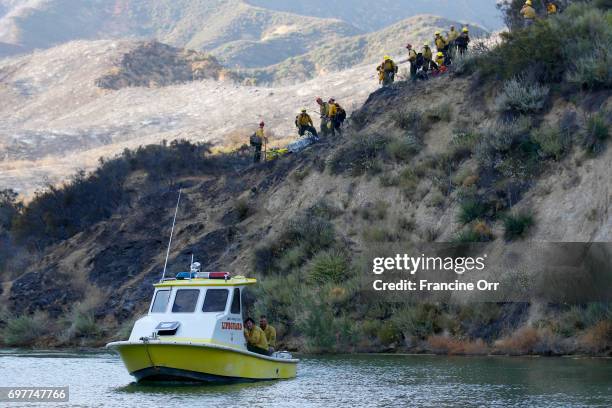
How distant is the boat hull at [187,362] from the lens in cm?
2344

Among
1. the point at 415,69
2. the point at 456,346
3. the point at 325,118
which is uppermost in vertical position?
the point at 415,69

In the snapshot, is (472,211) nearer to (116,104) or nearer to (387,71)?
(387,71)

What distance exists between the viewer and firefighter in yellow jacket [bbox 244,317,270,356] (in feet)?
83.5

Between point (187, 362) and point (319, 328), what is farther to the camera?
point (319, 328)

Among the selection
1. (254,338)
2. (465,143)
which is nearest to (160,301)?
(254,338)

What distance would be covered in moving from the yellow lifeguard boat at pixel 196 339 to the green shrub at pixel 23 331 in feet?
54.9

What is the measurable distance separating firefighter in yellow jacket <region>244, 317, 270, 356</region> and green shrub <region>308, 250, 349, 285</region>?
31.7ft

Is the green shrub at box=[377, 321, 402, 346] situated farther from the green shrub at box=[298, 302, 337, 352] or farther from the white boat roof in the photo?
the white boat roof

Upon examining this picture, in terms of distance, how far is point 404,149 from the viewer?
3975 cm

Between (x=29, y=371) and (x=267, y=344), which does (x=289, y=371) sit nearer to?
(x=267, y=344)

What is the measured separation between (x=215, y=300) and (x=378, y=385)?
399cm

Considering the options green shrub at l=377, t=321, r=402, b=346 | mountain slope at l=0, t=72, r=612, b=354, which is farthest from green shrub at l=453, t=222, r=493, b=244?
green shrub at l=377, t=321, r=402, b=346

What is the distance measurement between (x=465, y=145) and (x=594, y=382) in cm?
1566

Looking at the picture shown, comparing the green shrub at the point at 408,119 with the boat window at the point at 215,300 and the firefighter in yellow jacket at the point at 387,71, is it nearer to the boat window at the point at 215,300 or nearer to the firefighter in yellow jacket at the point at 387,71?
the firefighter in yellow jacket at the point at 387,71
